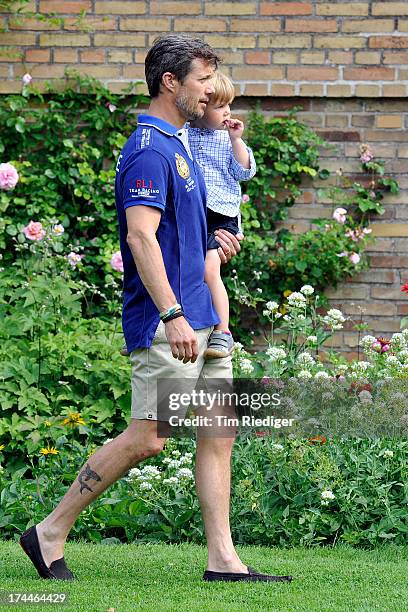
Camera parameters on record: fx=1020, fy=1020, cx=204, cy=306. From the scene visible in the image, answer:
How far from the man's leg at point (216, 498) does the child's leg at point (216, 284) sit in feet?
1.85

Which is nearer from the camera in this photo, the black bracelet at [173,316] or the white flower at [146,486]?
the black bracelet at [173,316]

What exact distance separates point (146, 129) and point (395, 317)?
3.79 m

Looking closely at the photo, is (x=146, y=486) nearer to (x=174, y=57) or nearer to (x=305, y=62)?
(x=174, y=57)

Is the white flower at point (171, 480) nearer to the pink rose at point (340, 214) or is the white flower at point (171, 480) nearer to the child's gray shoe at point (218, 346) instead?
the child's gray shoe at point (218, 346)

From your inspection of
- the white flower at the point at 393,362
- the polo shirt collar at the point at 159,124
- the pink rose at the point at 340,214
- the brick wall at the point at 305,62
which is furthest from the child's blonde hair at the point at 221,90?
the brick wall at the point at 305,62

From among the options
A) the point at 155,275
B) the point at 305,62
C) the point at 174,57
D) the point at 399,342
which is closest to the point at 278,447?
the point at 399,342

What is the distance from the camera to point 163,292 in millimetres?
3350

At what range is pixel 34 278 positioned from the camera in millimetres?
6180

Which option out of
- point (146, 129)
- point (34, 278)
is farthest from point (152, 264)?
point (34, 278)

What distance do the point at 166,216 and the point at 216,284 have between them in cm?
65

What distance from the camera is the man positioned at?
11.1 feet

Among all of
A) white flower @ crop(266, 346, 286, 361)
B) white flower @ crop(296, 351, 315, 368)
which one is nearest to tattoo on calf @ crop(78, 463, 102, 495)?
white flower @ crop(266, 346, 286, 361)

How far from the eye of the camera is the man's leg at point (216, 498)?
363 cm

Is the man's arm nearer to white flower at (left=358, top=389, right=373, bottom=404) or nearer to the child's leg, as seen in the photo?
the child's leg
